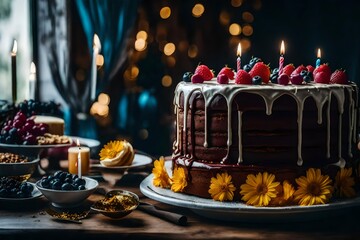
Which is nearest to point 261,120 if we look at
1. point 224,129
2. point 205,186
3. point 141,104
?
point 224,129

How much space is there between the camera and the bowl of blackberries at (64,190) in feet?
7.26

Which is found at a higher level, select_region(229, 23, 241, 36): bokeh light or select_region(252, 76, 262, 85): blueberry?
select_region(229, 23, 241, 36): bokeh light

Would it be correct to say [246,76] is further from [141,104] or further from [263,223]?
[141,104]

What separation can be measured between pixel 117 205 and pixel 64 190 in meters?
0.20

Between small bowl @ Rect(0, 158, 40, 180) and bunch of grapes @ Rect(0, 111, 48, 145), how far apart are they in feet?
0.64

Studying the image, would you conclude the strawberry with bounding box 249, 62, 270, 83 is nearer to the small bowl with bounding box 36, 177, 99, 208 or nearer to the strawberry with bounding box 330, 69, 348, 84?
the strawberry with bounding box 330, 69, 348, 84

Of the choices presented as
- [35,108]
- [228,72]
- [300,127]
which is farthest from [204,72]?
[35,108]

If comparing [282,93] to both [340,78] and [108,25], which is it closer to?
[340,78]

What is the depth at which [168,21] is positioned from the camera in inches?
218

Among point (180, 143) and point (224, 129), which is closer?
point (224, 129)

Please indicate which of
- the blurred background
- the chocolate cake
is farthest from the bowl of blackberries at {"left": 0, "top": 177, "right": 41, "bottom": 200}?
the blurred background

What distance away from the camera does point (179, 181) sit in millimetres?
2309

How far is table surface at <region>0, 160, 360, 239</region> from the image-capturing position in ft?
6.49

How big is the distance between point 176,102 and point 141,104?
292cm
